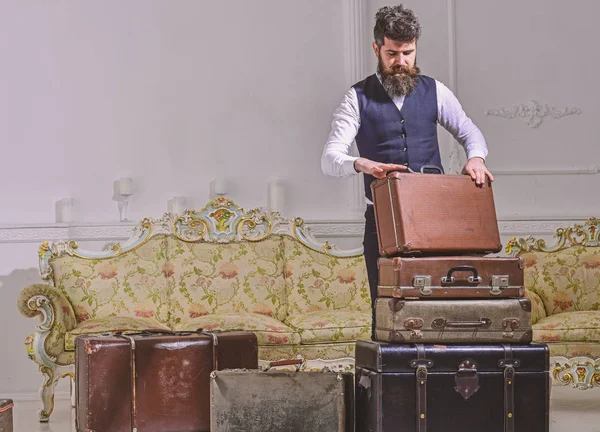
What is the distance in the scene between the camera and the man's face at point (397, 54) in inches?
110

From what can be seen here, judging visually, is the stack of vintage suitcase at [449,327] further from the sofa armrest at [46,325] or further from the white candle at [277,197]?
the white candle at [277,197]

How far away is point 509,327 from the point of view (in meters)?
2.81

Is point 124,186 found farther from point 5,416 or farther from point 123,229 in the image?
point 5,416

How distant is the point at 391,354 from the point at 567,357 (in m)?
1.84

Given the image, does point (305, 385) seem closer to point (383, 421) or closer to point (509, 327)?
point (383, 421)

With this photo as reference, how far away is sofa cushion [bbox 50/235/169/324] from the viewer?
4.73m

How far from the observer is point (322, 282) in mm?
4934

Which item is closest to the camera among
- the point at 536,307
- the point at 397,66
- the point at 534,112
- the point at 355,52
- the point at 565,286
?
the point at 397,66

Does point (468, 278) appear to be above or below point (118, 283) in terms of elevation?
above

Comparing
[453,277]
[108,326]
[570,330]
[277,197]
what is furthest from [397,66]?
[277,197]

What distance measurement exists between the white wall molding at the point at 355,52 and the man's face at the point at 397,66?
2.83 meters

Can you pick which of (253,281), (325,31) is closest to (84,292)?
(253,281)

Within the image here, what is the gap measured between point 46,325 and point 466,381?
2367 mm

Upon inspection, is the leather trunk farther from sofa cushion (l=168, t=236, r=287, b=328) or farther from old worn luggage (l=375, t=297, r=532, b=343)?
sofa cushion (l=168, t=236, r=287, b=328)
